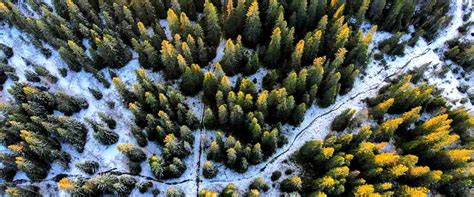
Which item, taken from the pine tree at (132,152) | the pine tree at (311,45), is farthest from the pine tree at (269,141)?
the pine tree at (132,152)

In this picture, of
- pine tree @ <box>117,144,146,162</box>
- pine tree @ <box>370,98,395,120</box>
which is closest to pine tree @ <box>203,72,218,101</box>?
pine tree @ <box>117,144,146,162</box>

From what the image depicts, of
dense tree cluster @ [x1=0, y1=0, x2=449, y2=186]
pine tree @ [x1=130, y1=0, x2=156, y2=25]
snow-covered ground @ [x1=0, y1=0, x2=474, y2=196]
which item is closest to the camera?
dense tree cluster @ [x1=0, y1=0, x2=449, y2=186]

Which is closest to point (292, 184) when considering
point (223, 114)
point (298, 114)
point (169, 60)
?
point (298, 114)

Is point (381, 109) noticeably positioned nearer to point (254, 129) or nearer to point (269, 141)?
point (269, 141)

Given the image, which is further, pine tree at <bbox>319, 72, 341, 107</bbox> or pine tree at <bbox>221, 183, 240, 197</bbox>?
pine tree at <bbox>319, 72, 341, 107</bbox>

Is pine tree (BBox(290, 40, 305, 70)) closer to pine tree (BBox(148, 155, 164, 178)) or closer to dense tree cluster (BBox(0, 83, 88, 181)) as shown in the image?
pine tree (BBox(148, 155, 164, 178))

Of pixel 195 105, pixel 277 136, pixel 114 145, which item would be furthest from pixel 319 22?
pixel 114 145

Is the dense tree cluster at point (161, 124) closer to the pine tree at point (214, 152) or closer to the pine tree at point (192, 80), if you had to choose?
the pine tree at point (192, 80)
